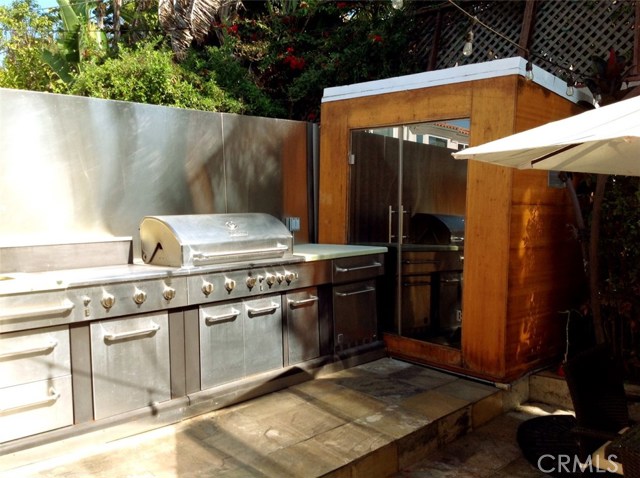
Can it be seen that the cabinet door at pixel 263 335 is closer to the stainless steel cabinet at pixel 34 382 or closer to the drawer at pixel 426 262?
the stainless steel cabinet at pixel 34 382

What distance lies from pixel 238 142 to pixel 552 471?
3.91 m

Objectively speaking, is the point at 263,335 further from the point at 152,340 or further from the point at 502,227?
the point at 502,227

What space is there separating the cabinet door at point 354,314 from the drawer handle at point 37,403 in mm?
2472

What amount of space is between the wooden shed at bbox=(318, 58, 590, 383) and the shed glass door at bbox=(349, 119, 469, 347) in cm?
23

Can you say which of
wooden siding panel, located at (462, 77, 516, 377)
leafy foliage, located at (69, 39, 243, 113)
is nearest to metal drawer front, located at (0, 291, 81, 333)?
wooden siding panel, located at (462, 77, 516, 377)

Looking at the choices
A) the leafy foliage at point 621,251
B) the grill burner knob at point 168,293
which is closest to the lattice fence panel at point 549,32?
the leafy foliage at point 621,251

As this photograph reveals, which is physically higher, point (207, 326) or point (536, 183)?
point (536, 183)

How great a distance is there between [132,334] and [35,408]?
27.1 inches

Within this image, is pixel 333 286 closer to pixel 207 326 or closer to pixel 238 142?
pixel 207 326

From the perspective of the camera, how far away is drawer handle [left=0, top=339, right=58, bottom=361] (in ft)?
9.73

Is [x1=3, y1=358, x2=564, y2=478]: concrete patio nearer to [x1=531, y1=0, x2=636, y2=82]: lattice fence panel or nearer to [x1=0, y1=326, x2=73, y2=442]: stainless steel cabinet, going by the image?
[x1=0, y1=326, x2=73, y2=442]: stainless steel cabinet

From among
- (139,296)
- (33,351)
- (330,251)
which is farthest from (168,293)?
(330,251)

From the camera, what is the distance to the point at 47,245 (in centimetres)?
380

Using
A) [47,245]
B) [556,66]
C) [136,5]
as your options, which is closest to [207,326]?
[47,245]
